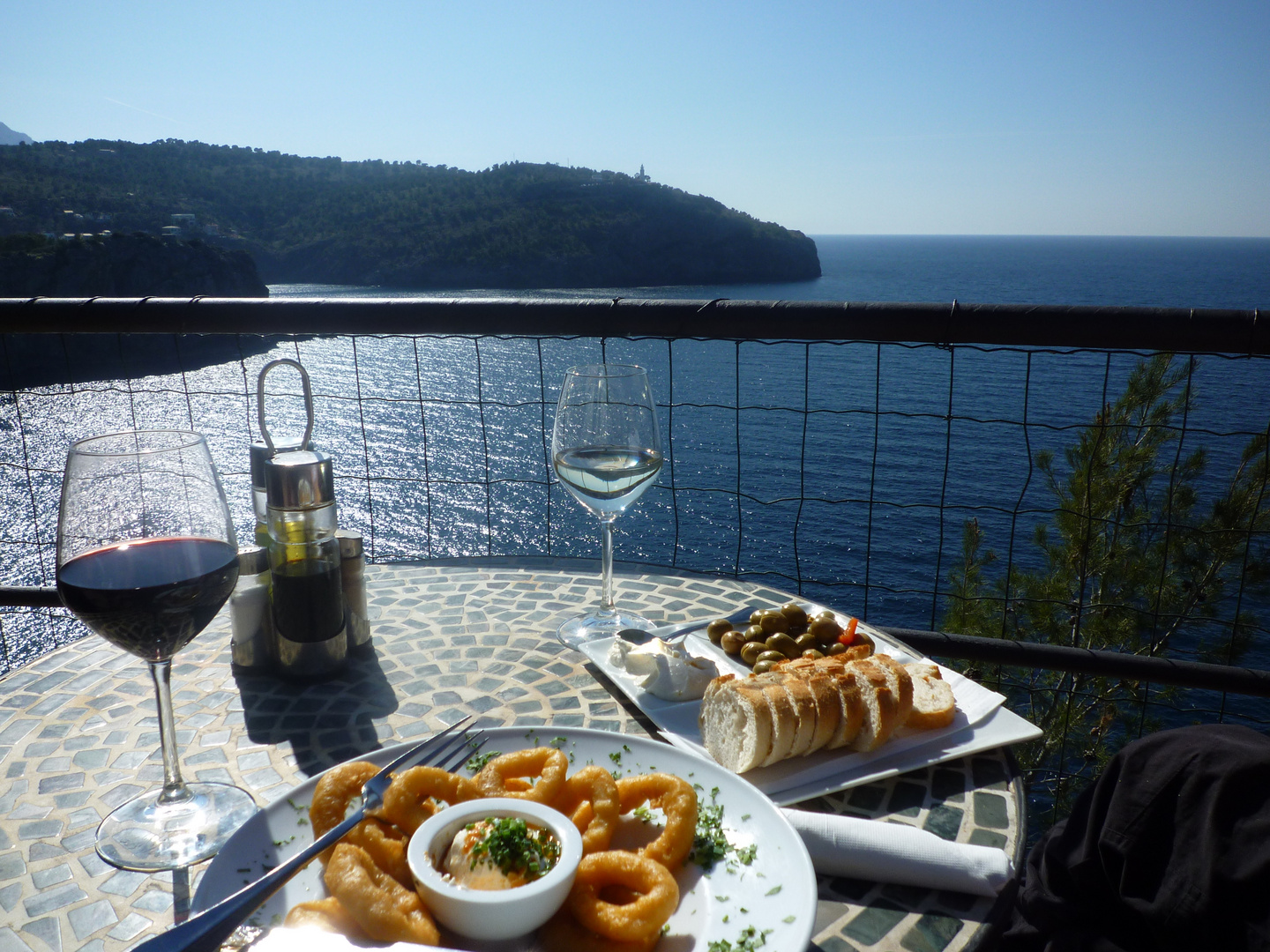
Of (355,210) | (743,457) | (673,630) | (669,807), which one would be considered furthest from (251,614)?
(355,210)

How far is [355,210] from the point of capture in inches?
1425

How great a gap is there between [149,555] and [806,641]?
89cm

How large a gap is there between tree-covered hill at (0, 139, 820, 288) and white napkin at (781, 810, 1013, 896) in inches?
1347

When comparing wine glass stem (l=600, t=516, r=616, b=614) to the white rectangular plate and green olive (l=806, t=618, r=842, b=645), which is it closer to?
the white rectangular plate

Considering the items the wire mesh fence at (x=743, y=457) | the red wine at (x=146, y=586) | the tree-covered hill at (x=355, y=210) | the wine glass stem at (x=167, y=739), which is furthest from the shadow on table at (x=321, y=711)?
the tree-covered hill at (x=355, y=210)

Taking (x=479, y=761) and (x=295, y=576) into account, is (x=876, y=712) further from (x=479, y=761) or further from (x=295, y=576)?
(x=295, y=576)

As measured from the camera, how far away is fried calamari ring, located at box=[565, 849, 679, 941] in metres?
0.61

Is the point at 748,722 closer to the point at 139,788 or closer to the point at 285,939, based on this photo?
the point at 285,939

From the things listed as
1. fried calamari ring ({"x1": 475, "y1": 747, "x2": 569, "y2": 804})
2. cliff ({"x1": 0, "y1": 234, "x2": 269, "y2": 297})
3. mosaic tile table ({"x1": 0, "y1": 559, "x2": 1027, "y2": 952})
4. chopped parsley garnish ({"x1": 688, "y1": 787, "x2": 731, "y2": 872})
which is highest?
cliff ({"x1": 0, "y1": 234, "x2": 269, "y2": 297})

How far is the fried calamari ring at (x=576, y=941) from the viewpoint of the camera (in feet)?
2.01

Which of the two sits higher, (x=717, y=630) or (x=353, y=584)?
(x=353, y=584)

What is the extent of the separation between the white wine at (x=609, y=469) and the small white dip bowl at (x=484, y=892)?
732 mm

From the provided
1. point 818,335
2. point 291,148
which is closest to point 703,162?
point 291,148

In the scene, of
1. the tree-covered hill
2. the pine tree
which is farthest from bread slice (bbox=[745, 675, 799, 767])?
the tree-covered hill
